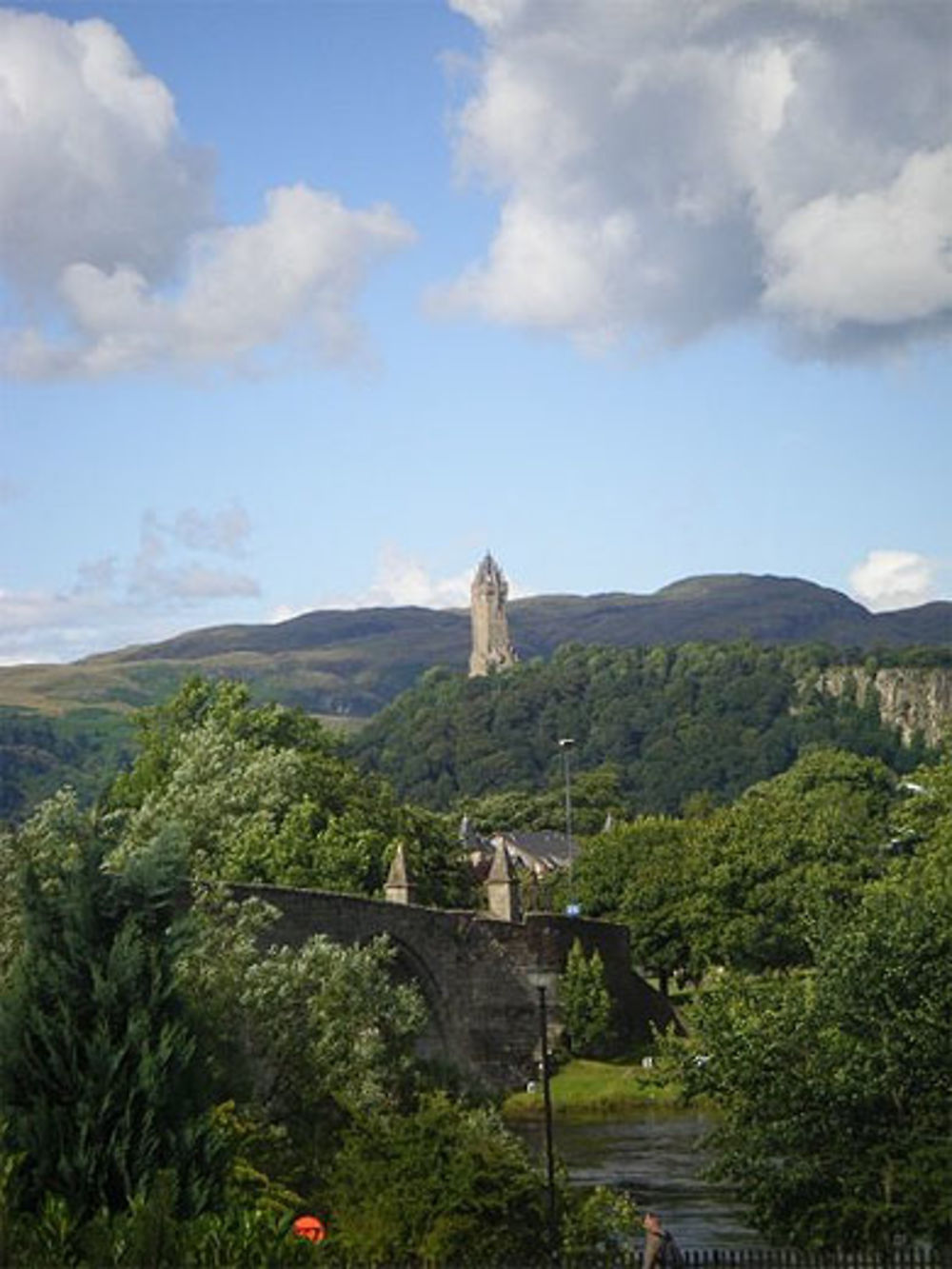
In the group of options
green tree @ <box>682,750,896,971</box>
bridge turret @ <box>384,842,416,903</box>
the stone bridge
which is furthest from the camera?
green tree @ <box>682,750,896,971</box>

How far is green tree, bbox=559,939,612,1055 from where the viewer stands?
2382 inches

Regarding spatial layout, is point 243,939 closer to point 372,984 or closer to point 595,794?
point 372,984

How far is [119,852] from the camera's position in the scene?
43.8 metres

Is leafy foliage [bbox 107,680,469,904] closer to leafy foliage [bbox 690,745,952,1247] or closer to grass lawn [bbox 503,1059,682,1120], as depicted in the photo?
grass lawn [bbox 503,1059,682,1120]

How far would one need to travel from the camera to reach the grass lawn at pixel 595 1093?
5522 cm

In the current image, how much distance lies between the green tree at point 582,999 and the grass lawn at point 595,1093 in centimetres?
111

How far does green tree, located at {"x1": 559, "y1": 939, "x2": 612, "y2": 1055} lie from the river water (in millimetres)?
4313

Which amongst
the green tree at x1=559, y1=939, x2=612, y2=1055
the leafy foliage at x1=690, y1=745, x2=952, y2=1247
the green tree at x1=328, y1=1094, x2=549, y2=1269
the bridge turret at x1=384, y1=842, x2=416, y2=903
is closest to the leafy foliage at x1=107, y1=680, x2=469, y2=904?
the bridge turret at x1=384, y1=842, x2=416, y2=903

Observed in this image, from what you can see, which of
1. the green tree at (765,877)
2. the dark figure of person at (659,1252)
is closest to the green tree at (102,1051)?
the dark figure of person at (659,1252)

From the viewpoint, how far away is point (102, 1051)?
835 inches

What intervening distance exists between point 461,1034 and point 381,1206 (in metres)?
29.8

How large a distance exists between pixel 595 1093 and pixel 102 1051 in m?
38.5

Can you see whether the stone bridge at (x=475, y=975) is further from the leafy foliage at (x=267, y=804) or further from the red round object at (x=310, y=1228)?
the red round object at (x=310, y=1228)

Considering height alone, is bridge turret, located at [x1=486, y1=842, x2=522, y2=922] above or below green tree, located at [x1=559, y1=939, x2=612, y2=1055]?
above
